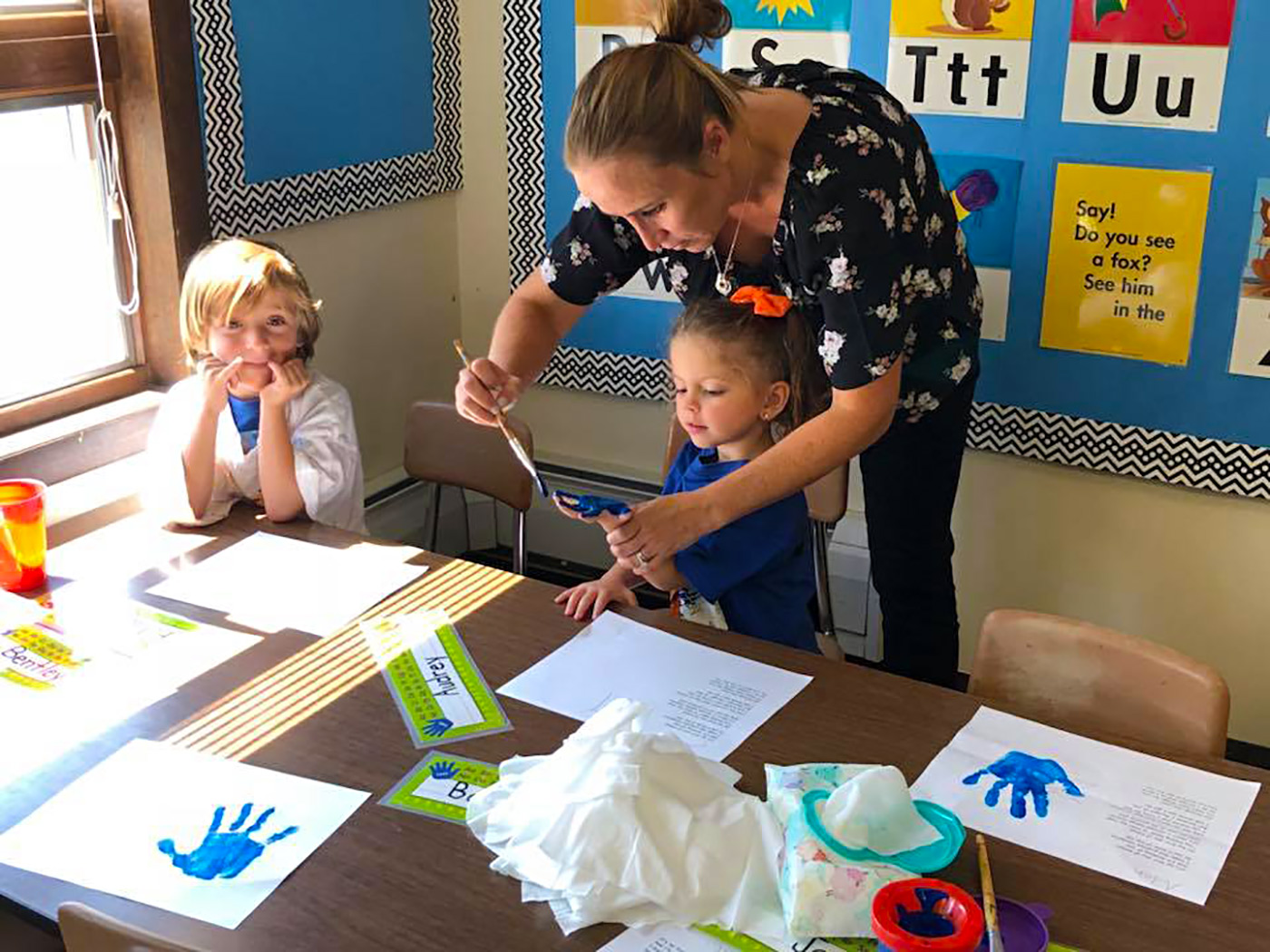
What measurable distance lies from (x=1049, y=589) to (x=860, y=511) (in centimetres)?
45

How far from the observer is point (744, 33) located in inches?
110

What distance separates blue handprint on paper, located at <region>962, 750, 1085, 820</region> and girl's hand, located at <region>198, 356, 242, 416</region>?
52.4 inches

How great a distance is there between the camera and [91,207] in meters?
2.45

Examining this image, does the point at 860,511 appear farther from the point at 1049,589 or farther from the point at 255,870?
the point at 255,870

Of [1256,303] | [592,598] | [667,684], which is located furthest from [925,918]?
[1256,303]

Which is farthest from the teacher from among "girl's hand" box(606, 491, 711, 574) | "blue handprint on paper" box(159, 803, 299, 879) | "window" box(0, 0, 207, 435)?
"window" box(0, 0, 207, 435)

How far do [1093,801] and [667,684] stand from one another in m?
0.51

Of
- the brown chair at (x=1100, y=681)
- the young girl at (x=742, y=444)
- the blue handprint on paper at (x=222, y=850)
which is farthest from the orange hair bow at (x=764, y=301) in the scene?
the blue handprint on paper at (x=222, y=850)

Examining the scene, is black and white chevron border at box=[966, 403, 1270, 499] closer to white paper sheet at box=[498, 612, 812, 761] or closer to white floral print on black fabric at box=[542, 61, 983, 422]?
white floral print on black fabric at box=[542, 61, 983, 422]

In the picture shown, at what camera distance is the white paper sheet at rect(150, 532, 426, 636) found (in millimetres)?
1844

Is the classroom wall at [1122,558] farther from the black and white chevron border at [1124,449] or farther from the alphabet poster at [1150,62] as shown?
the alphabet poster at [1150,62]

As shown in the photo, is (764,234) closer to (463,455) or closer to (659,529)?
(659,529)

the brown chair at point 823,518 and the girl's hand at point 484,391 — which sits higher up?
the girl's hand at point 484,391

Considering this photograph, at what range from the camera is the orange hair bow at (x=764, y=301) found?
1.88m
